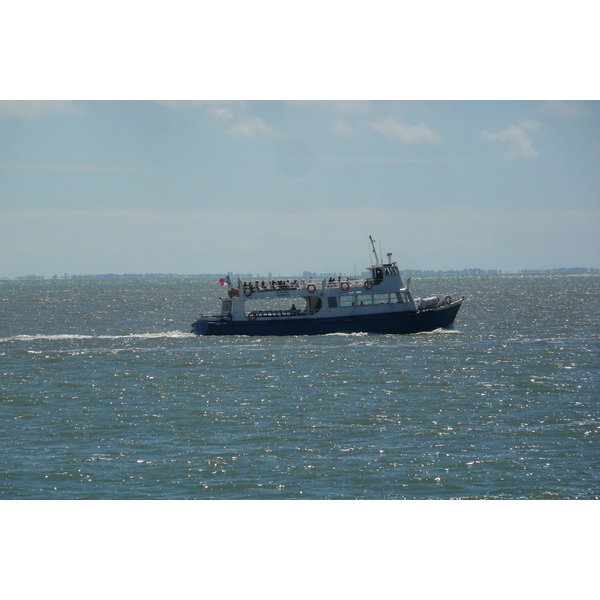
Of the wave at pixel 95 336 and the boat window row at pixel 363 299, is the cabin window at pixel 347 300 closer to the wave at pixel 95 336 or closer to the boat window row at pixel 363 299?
the boat window row at pixel 363 299

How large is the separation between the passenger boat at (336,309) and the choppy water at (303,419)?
Result: 294cm

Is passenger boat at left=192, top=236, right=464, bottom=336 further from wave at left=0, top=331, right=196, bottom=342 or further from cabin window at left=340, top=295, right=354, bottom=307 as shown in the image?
wave at left=0, top=331, right=196, bottom=342

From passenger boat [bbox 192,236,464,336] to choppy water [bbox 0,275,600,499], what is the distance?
294 cm

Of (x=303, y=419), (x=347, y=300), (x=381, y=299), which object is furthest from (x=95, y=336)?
(x=303, y=419)

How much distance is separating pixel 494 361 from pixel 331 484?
76.3ft

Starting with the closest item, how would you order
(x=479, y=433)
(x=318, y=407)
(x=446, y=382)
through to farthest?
(x=479, y=433)
(x=318, y=407)
(x=446, y=382)

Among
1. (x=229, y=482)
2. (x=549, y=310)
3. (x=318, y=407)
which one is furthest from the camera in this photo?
(x=549, y=310)

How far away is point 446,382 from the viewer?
35.3m

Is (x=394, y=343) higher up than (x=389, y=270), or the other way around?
(x=389, y=270)

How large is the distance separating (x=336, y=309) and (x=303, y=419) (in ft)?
86.5

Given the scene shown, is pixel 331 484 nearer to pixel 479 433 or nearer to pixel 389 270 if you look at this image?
pixel 479 433

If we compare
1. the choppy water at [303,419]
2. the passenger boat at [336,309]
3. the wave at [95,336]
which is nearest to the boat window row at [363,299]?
the passenger boat at [336,309]

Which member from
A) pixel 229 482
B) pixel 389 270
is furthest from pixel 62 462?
pixel 389 270

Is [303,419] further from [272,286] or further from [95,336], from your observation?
[95,336]
